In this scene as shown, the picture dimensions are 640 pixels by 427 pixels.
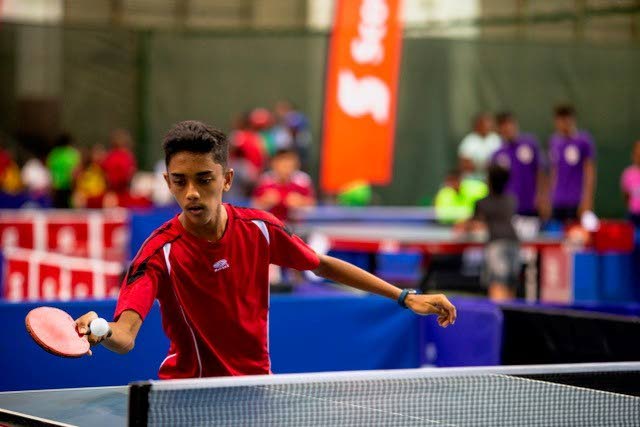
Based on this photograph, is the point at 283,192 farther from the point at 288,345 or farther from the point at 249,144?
the point at 249,144

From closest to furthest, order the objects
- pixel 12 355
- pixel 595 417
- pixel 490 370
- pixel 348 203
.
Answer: pixel 490 370
pixel 595 417
pixel 12 355
pixel 348 203

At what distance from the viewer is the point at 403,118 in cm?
1847

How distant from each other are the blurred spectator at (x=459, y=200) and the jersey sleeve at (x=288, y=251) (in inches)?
368

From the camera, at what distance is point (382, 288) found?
3941 millimetres

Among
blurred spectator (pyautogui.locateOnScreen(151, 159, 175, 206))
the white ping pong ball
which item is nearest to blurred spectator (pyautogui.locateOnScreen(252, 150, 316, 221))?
blurred spectator (pyautogui.locateOnScreen(151, 159, 175, 206))

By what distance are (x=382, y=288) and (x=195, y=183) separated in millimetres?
735

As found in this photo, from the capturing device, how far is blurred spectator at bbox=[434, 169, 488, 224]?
44.2 ft

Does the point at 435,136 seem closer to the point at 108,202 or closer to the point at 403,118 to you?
the point at 403,118

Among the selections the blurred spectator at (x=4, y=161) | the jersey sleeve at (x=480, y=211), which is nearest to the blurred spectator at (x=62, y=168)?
the blurred spectator at (x=4, y=161)

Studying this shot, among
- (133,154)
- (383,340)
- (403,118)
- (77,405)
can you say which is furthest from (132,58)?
(77,405)

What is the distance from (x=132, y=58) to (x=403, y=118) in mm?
4320

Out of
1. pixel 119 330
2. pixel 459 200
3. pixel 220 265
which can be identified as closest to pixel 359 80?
pixel 459 200

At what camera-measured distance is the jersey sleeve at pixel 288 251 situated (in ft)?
12.9

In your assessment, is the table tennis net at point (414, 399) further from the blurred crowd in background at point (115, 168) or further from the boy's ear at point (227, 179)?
the blurred crowd in background at point (115, 168)
